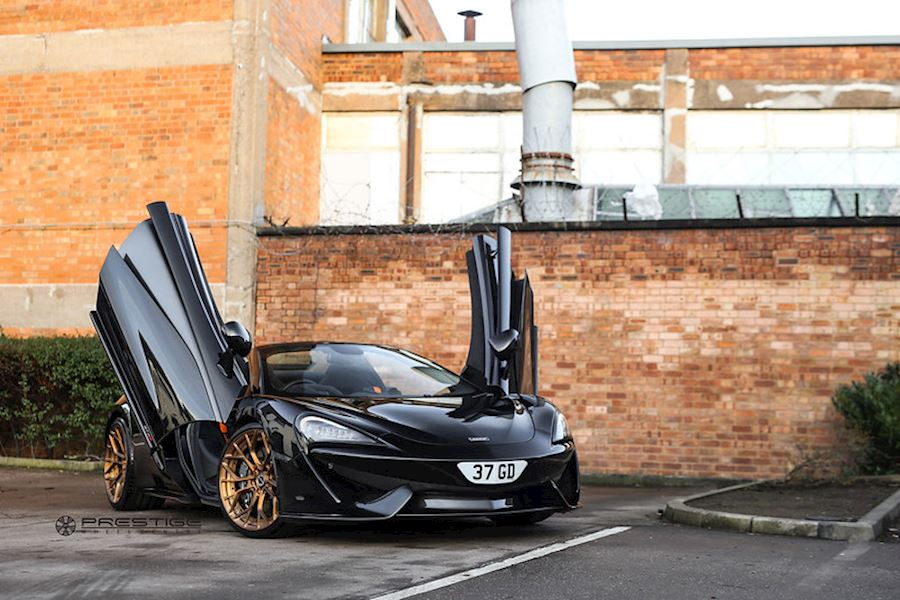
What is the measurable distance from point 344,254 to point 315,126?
200 inches

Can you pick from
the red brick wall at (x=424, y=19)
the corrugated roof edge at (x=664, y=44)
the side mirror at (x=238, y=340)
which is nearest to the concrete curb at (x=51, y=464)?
the side mirror at (x=238, y=340)

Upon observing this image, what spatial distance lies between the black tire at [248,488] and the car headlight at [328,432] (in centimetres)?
30

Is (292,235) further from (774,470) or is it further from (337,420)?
(337,420)

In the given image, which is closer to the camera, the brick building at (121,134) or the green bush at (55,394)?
the green bush at (55,394)

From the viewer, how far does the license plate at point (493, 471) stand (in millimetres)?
6652

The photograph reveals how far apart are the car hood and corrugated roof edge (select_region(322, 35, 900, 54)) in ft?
41.9

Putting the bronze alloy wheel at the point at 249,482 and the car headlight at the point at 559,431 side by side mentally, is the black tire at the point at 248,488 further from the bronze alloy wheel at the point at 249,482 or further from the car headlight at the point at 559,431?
the car headlight at the point at 559,431

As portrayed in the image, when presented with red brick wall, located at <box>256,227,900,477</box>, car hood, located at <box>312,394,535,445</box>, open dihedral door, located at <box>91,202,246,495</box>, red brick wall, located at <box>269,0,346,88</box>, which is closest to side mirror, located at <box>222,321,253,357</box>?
open dihedral door, located at <box>91,202,246,495</box>

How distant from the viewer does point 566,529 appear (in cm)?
761

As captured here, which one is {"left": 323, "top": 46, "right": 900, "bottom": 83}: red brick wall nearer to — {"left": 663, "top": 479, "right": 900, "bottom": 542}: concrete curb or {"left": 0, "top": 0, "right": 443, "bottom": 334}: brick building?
{"left": 0, "top": 0, "right": 443, "bottom": 334}: brick building

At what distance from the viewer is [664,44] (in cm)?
1897

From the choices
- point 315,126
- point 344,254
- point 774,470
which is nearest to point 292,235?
point 344,254

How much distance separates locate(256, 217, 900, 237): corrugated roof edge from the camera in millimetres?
12867

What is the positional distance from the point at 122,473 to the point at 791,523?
4.63 m
